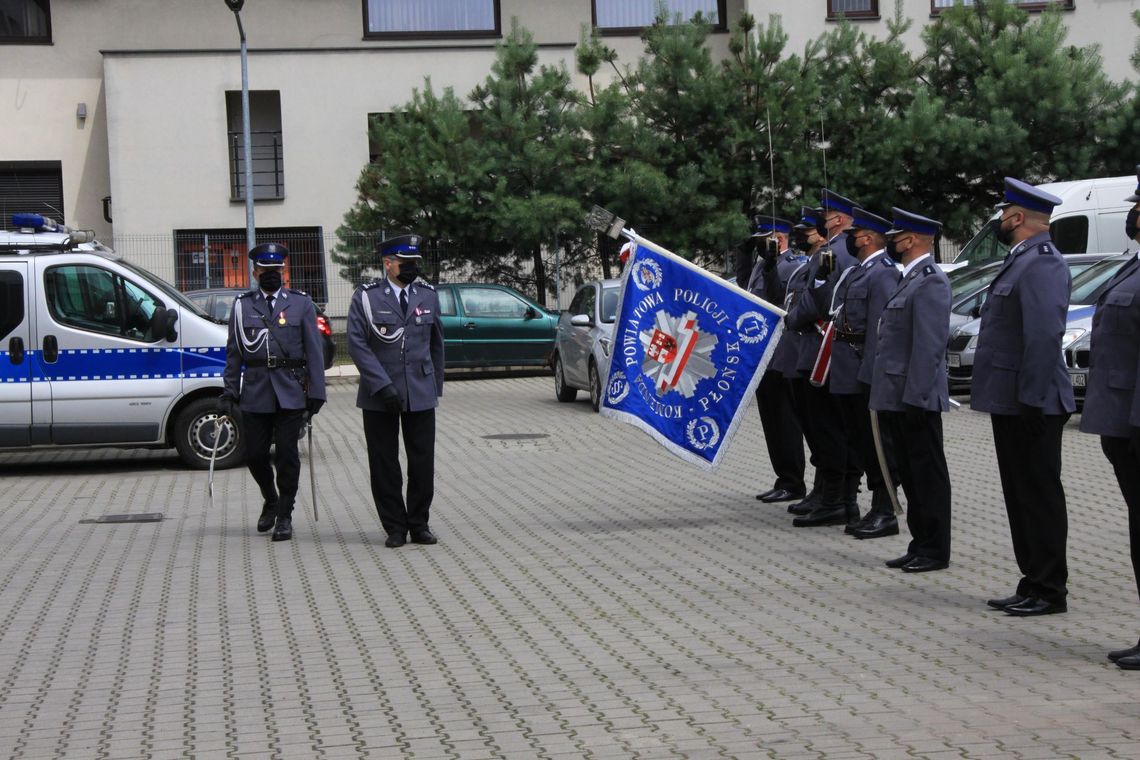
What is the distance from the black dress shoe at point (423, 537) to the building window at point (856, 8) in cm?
2721

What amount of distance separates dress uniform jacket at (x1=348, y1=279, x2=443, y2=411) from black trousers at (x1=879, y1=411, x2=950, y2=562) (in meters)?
2.96

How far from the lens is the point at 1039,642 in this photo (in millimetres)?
6840

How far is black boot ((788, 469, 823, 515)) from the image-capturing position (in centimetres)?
1048

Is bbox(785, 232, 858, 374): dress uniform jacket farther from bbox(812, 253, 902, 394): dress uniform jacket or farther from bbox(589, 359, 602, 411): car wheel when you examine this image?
bbox(589, 359, 602, 411): car wheel

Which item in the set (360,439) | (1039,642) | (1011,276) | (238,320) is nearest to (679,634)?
(1039,642)

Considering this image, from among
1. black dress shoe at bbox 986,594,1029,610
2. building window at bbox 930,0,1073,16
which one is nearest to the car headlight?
black dress shoe at bbox 986,594,1029,610

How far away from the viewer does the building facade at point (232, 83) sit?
113 feet

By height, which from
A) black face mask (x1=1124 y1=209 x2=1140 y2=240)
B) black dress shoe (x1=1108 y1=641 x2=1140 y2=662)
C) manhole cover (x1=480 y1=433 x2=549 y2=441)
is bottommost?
manhole cover (x1=480 y1=433 x2=549 y2=441)

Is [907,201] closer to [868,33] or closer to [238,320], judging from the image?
[868,33]

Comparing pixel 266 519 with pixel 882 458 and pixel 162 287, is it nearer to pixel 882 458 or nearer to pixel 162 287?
pixel 882 458

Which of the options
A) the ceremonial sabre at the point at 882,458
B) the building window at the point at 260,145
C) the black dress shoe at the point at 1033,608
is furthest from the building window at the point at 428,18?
the black dress shoe at the point at 1033,608

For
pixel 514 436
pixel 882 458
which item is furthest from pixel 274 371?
pixel 514 436

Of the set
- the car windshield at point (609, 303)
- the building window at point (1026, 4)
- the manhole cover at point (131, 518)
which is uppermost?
the building window at point (1026, 4)

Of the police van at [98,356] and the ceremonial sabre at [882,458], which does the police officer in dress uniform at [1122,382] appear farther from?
the police van at [98,356]
